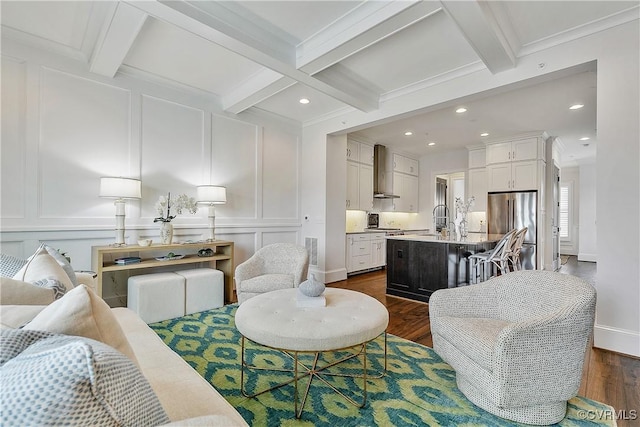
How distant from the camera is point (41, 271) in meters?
1.34

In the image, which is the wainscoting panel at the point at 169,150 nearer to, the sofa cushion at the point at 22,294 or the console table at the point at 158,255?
the console table at the point at 158,255

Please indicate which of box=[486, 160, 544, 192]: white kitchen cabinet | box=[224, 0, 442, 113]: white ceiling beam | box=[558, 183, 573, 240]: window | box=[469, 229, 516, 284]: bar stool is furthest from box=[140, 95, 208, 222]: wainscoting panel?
box=[558, 183, 573, 240]: window

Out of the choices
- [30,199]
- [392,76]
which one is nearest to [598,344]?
[392,76]

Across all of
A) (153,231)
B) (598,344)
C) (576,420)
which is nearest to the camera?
(576,420)

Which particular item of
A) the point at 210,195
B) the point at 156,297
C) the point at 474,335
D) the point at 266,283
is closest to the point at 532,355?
the point at 474,335

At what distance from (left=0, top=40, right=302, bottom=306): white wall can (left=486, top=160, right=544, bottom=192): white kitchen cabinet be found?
4.56m

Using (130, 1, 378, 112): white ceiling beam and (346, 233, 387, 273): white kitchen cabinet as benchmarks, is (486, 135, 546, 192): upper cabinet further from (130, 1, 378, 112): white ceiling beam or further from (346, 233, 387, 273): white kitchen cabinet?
(130, 1, 378, 112): white ceiling beam

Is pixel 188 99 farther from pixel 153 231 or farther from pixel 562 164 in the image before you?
pixel 562 164

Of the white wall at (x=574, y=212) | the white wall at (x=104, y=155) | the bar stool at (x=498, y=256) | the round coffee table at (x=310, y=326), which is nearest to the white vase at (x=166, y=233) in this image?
the white wall at (x=104, y=155)

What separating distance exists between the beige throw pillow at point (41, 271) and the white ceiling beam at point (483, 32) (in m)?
2.81

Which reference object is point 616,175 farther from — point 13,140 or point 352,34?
point 13,140

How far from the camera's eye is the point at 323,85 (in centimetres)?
339

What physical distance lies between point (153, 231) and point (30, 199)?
1131mm

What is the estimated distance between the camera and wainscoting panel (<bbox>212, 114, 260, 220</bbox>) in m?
4.26
